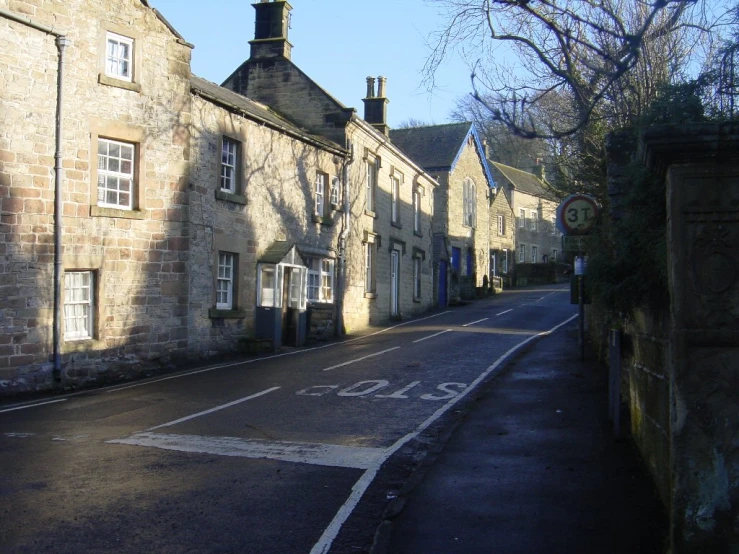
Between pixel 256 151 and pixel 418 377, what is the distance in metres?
10.0

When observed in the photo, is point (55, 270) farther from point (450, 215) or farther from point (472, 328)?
point (450, 215)

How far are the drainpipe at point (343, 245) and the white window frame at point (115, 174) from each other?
10268 millimetres

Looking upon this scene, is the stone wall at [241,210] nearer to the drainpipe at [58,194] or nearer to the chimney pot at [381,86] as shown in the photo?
the drainpipe at [58,194]

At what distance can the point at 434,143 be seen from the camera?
46188mm

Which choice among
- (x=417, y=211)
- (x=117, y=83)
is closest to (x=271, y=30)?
(x=417, y=211)

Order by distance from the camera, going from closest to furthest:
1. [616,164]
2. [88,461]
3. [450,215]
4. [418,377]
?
[88,461], [616,164], [418,377], [450,215]

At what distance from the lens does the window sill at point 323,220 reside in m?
25.5

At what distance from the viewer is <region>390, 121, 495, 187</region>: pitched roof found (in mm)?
44469

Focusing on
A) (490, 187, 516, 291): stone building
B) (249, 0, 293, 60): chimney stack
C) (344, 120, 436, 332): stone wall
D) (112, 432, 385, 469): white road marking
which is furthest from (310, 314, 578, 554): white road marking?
(490, 187, 516, 291): stone building

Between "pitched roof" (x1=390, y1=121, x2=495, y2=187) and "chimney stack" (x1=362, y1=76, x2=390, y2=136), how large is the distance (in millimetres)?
7968

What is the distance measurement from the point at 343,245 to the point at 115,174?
11.3 m

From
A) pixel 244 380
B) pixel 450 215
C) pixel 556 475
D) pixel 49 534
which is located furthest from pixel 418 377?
pixel 450 215

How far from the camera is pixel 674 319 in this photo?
16.0 ft

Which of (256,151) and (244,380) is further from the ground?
(256,151)
